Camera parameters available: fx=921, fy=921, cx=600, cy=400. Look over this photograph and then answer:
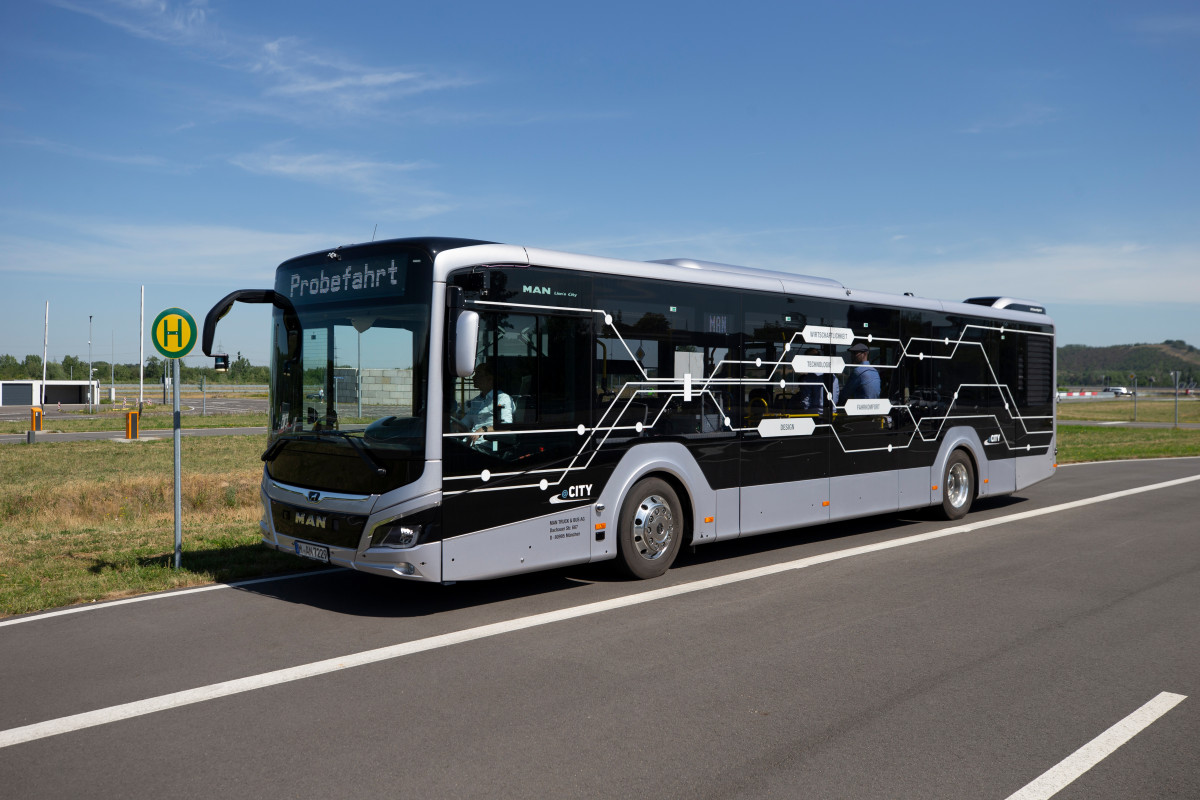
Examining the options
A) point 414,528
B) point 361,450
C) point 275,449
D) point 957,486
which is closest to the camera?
point 414,528

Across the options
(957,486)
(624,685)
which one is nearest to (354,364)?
(624,685)

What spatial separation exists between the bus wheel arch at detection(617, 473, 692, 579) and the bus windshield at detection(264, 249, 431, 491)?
2.29 m

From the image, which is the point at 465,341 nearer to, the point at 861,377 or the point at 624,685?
the point at 624,685

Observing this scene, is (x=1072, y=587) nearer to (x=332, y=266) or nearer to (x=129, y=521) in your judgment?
(x=332, y=266)

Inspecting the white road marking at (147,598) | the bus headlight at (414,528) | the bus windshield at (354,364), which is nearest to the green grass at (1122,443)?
the white road marking at (147,598)

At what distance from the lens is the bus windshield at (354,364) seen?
700cm

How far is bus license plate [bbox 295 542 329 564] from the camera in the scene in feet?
24.5

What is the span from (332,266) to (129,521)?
8022 mm

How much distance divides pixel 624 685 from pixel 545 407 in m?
2.76

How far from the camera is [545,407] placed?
7.66 metres

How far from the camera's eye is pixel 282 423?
8.12 meters

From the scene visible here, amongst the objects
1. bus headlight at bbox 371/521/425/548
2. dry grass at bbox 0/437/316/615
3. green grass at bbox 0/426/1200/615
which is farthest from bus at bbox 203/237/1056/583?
green grass at bbox 0/426/1200/615

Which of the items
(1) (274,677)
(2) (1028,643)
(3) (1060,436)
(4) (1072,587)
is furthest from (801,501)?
(3) (1060,436)

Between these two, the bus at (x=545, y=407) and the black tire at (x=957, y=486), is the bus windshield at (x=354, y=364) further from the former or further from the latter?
the black tire at (x=957, y=486)
